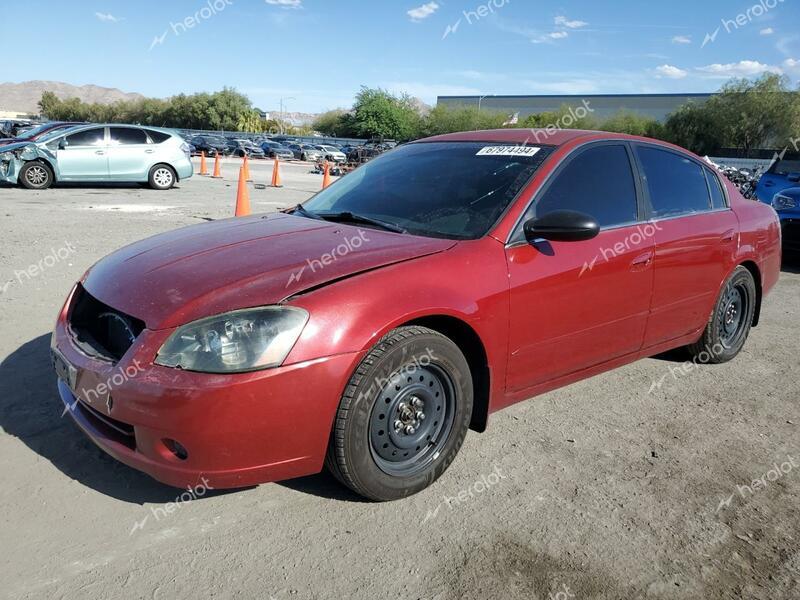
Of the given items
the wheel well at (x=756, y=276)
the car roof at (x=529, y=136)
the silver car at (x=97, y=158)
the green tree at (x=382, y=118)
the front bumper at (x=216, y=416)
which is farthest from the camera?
the green tree at (x=382, y=118)

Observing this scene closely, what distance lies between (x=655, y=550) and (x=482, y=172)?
2.01m

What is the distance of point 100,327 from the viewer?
2830 millimetres

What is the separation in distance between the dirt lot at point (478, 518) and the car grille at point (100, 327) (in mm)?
605

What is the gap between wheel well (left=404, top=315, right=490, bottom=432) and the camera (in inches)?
111

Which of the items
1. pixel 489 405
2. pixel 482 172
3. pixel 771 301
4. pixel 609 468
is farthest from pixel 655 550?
pixel 771 301

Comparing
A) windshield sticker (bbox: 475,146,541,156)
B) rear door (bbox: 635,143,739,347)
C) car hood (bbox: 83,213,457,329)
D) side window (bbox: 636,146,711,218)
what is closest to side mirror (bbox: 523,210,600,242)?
car hood (bbox: 83,213,457,329)

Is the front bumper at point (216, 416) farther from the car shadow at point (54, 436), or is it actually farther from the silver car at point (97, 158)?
the silver car at point (97, 158)

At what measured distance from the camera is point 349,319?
8.02 ft

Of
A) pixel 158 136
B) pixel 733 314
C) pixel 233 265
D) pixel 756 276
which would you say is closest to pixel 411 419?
pixel 233 265

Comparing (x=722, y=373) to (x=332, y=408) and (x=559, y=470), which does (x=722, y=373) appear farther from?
(x=332, y=408)
